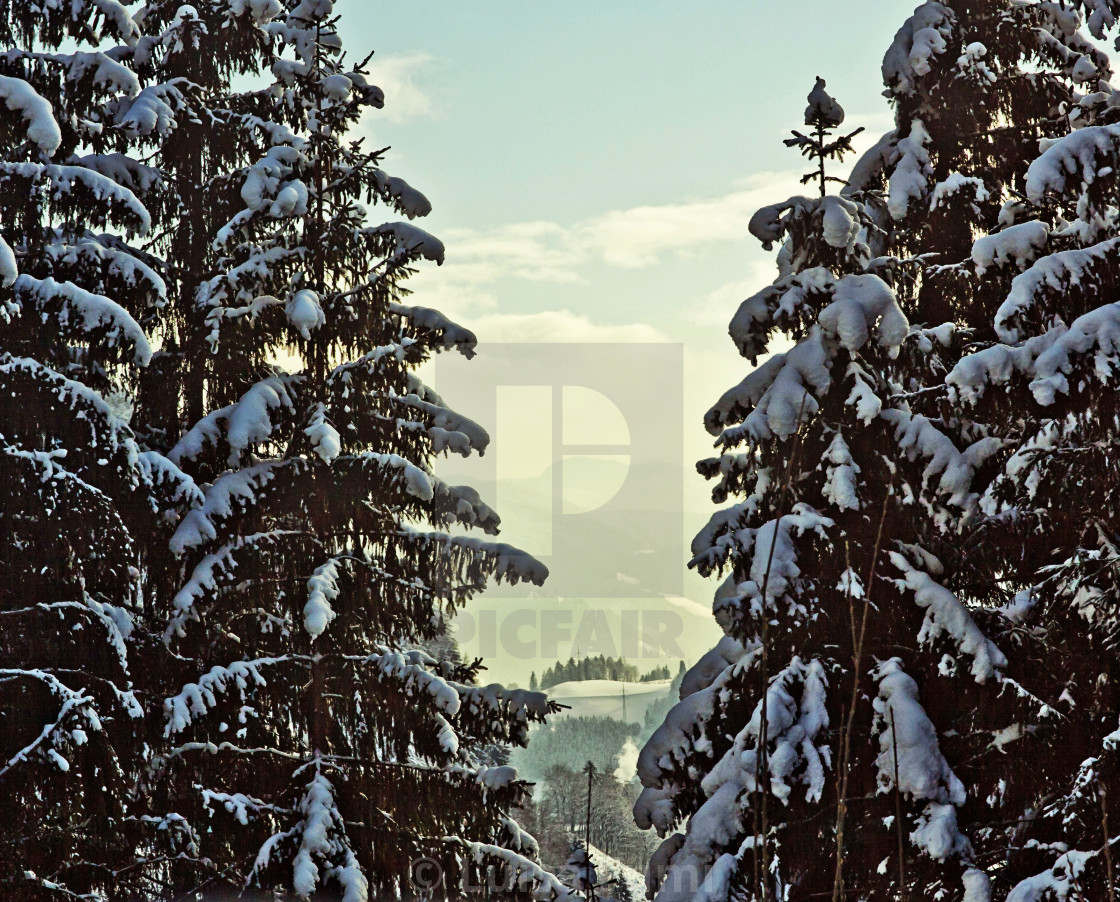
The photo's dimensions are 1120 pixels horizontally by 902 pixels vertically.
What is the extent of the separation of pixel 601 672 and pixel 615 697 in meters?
9.17

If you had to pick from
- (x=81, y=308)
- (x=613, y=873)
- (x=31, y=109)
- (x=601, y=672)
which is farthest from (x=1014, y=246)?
(x=601, y=672)

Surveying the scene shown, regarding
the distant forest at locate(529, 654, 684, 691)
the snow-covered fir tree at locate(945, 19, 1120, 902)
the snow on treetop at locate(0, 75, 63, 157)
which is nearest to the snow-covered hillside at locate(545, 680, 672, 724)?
the distant forest at locate(529, 654, 684, 691)

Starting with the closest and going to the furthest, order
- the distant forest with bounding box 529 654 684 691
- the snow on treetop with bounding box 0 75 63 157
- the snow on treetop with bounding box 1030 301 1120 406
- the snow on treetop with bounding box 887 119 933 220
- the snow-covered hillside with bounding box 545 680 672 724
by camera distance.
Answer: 1. the snow on treetop with bounding box 1030 301 1120 406
2. the snow on treetop with bounding box 0 75 63 157
3. the snow on treetop with bounding box 887 119 933 220
4. the snow-covered hillside with bounding box 545 680 672 724
5. the distant forest with bounding box 529 654 684 691

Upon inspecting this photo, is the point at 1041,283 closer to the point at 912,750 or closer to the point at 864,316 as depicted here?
the point at 864,316

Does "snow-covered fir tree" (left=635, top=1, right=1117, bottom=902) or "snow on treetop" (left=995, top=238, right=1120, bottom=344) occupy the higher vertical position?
"snow on treetop" (left=995, top=238, right=1120, bottom=344)

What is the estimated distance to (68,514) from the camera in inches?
343

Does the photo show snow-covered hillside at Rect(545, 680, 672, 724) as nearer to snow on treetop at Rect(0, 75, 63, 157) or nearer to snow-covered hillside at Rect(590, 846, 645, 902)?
snow-covered hillside at Rect(590, 846, 645, 902)

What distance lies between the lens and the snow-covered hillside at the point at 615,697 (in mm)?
123875

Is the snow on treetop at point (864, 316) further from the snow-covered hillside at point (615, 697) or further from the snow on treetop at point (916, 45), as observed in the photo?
the snow-covered hillside at point (615, 697)

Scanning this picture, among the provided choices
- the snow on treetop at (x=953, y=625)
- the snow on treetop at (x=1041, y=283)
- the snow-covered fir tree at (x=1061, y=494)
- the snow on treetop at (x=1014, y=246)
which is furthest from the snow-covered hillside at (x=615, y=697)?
the snow on treetop at (x=1041, y=283)

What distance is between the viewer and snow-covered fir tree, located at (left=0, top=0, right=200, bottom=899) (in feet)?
27.1

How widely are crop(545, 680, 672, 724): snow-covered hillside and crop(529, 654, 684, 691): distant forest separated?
1.30 m

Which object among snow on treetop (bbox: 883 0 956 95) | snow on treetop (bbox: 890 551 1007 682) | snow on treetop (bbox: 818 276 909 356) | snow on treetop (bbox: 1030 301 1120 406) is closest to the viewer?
snow on treetop (bbox: 1030 301 1120 406)

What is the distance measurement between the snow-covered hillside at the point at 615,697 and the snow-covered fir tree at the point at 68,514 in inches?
4515
